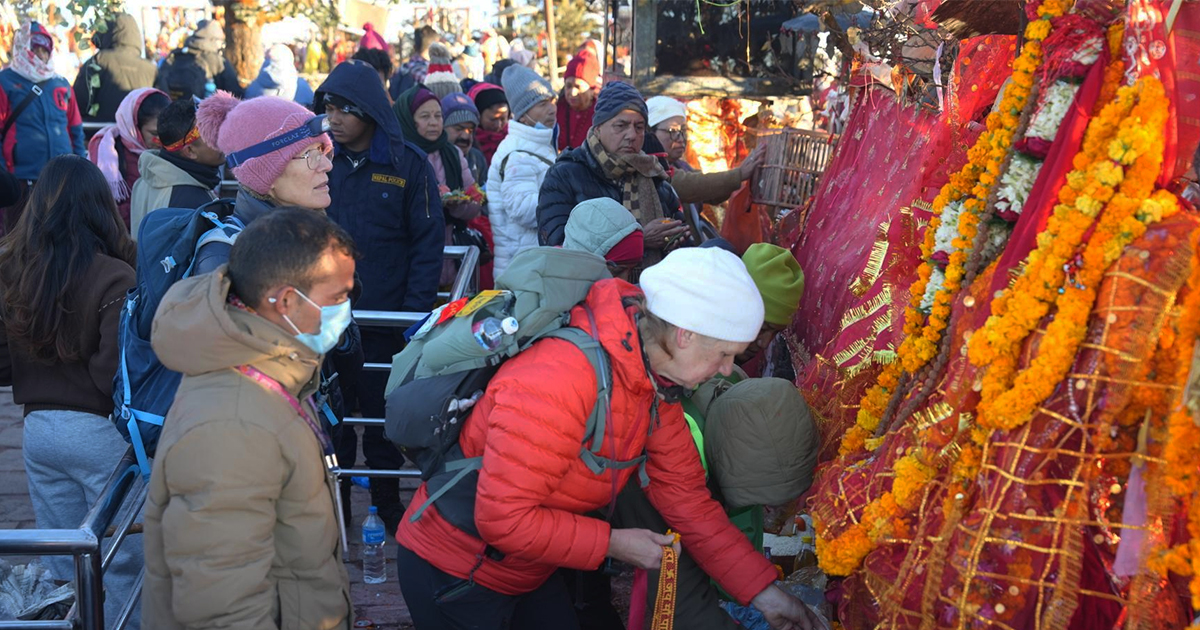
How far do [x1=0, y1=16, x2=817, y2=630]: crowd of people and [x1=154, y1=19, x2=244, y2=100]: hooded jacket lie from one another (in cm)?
583

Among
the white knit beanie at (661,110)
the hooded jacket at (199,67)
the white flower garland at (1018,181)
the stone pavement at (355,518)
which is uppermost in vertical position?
the white flower garland at (1018,181)

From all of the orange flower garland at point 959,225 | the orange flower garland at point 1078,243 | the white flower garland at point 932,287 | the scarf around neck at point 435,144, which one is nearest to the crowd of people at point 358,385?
the orange flower garland at point 959,225

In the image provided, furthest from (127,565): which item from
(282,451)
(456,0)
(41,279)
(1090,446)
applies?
(456,0)

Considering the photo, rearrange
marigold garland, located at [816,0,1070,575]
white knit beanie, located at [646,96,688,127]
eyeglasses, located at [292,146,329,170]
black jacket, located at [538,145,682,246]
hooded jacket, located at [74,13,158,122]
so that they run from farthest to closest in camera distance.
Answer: hooded jacket, located at [74,13,158,122], white knit beanie, located at [646,96,688,127], black jacket, located at [538,145,682,246], eyeglasses, located at [292,146,329,170], marigold garland, located at [816,0,1070,575]

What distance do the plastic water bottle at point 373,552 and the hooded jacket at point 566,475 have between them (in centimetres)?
158

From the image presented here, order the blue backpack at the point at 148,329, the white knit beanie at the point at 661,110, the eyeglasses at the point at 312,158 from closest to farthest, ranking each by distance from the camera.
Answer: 1. the blue backpack at the point at 148,329
2. the eyeglasses at the point at 312,158
3. the white knit beanie at the point at 661,110

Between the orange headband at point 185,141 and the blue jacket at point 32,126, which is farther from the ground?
the orange headband at point 185,141

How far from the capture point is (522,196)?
6137 mm

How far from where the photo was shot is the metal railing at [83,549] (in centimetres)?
260

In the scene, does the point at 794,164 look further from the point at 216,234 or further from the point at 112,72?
the point at 112,72

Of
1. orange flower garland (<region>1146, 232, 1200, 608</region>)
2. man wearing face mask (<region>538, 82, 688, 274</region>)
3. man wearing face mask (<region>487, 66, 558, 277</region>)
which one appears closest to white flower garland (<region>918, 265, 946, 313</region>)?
orange flower garland (<region>1146, 232, 1200, 608</region>)

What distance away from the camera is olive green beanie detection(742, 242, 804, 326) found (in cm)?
391

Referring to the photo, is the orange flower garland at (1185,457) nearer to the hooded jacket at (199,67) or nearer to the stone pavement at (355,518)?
the stone pavement at (355,518)

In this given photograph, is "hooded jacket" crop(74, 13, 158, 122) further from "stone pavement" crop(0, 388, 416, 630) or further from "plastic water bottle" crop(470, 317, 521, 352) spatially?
"plastic water bottle" crop(470, 317, 521, 352)
